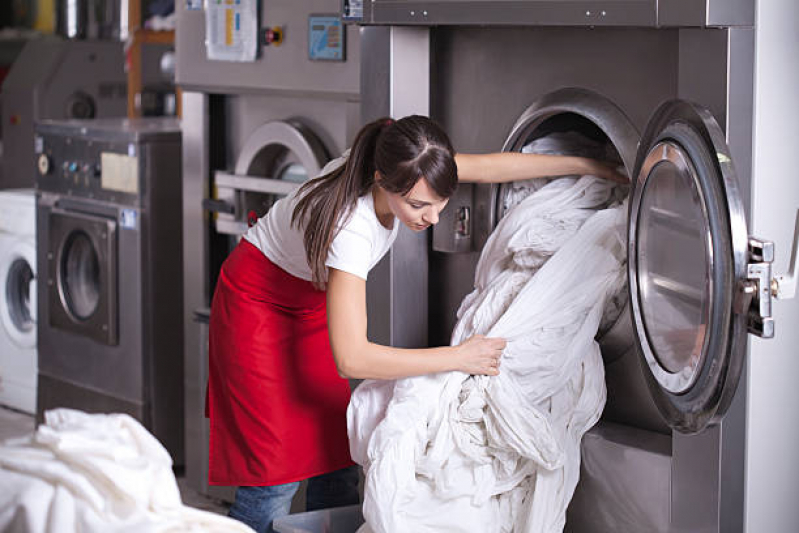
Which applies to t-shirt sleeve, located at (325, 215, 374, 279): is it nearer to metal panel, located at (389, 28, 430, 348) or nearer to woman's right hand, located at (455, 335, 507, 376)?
woman's right hand, located at (455, 335, 507, 376)

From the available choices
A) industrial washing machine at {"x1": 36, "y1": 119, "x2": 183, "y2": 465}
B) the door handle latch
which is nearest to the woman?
the door handle latch

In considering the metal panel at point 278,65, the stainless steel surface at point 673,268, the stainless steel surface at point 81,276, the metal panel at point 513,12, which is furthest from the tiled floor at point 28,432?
the stainless steel surface at point 673,268

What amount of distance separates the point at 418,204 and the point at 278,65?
1.33 meters

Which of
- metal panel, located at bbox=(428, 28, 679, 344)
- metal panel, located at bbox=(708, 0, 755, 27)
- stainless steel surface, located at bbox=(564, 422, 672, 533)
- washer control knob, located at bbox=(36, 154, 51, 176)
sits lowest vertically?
stainless steel surface, located at bbox=(564, 422, 672, 533)

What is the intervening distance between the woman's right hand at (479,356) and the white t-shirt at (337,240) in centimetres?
27

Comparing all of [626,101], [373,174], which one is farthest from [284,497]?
[626,101]

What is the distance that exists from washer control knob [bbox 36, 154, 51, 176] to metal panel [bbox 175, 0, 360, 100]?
884mm

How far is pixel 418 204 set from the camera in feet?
7.60

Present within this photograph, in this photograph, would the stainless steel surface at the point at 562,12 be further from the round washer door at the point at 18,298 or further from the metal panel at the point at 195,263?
the round washer door at the point at 18,298

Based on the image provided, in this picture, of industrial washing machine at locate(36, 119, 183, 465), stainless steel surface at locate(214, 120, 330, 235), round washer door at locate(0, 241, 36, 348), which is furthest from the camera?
round washer door at locate(0, 241, 36, 348)

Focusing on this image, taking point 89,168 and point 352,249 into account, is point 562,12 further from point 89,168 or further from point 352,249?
point 89,168

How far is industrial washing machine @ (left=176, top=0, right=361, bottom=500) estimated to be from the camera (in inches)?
131

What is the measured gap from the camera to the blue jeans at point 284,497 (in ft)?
9.11

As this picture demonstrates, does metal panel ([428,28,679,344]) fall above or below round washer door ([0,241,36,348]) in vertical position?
above
